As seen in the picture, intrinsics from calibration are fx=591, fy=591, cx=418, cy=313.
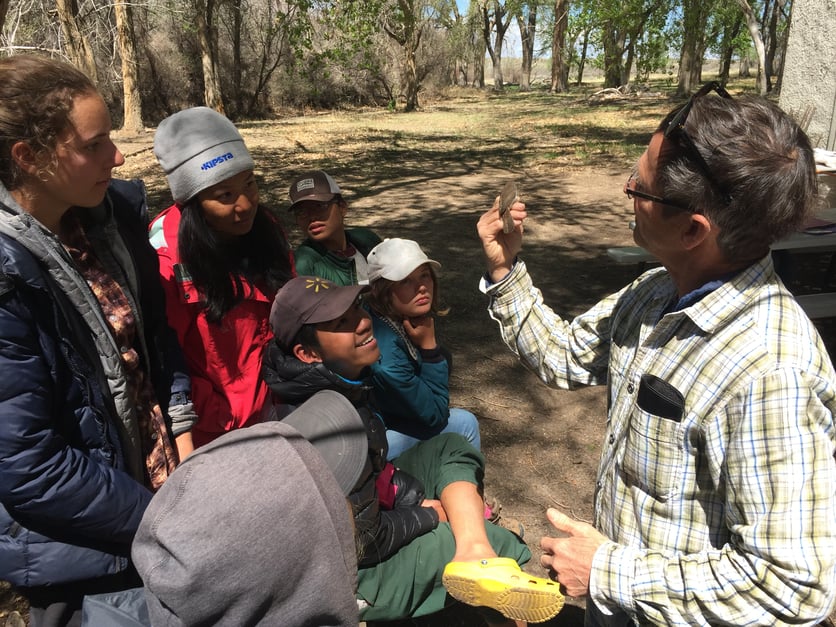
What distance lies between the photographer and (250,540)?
39.7 inches

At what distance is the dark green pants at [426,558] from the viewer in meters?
1.98

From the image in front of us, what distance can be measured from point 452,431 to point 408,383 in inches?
15.9

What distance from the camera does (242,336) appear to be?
7.81 feet

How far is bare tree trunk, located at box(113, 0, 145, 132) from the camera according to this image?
15.7 meters

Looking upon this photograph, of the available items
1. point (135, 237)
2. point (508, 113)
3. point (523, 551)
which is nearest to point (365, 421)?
point (523, 551)

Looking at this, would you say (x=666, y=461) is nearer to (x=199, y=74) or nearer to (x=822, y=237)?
(x=822, y=237)

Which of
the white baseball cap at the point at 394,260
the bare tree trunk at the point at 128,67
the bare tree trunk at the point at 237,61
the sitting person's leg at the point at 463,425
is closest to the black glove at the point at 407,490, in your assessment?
the sitting person's leg at the point at 463,425

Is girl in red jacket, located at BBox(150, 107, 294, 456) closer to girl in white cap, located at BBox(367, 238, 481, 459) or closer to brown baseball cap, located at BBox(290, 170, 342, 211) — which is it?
girl in white cap, located at BBox(367, 238, 481, 459)

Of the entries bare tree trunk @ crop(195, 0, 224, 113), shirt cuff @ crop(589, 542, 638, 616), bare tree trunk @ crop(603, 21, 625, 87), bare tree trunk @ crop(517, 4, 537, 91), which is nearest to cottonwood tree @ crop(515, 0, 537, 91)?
bare tree trunk @ crop(517, 4, 537, 91)

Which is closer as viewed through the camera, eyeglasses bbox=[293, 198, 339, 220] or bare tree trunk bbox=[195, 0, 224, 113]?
eyeglasses bbox=[293, 198, 339, 220]

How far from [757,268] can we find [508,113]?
2368cm

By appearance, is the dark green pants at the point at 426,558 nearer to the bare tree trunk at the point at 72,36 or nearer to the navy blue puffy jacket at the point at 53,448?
the navy blue puffy jacket at the point at 53,448

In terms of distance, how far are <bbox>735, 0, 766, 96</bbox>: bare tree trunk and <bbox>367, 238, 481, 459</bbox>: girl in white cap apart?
19.6m

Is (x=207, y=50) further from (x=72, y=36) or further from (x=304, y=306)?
(x=304, y=306)
